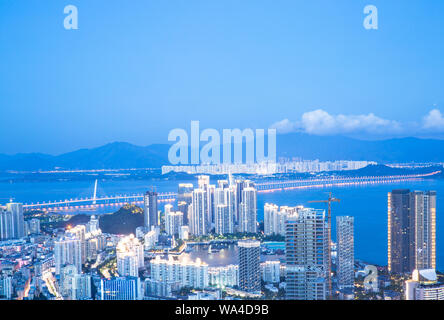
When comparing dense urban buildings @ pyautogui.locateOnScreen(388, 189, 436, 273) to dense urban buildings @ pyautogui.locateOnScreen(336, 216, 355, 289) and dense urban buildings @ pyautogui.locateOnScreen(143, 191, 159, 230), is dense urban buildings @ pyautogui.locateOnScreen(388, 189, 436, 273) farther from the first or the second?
dense urban buildings @ pyautogui.locateOnScreen(143, 191, 159, 230)

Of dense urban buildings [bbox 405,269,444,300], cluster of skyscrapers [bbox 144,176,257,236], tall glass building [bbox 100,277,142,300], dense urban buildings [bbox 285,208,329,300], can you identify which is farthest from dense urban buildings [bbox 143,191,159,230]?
dense urban buildings [bbox 405,269,444,300]

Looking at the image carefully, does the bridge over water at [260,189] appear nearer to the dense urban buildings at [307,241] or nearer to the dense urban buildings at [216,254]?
the dense urban buildings at [216,254]

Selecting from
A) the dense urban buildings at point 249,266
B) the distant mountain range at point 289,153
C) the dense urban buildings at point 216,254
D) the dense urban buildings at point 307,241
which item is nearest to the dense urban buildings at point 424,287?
the dense urban buildings at point 216,254

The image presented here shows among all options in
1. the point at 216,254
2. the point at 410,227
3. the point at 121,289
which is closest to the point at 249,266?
the point at 216,254
